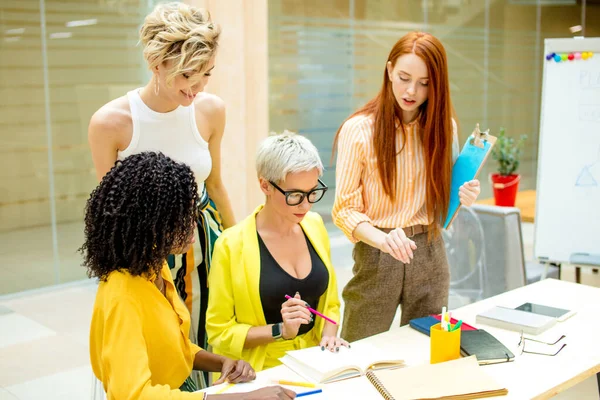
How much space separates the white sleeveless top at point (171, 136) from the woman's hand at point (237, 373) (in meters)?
0.70

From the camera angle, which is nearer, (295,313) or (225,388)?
(225,388)

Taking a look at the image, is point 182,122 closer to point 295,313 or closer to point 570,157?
point 295,313

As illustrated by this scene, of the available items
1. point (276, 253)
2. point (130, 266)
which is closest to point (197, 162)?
point (276, 253)

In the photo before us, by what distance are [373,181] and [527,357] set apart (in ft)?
2.63

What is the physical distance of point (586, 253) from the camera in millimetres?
3881

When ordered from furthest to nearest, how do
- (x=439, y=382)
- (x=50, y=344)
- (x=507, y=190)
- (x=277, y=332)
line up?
(x=507, y=190) < (x=50, y=344) < (x=277, y=332) < (x=439, y=382)

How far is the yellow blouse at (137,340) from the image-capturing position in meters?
1.57

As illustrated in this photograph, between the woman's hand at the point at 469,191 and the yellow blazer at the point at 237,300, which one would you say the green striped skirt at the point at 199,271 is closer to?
the yellow blazer at the point at 237,300

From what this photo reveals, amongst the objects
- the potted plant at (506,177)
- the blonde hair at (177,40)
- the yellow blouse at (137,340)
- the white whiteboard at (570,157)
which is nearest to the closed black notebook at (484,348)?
the yellow blouse at (137,340)

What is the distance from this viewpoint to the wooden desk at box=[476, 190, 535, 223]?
17.7 feet

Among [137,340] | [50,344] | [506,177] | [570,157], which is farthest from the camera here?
[506,177]

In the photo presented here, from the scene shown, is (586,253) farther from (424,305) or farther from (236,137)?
(236,137)

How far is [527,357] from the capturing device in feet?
6.70

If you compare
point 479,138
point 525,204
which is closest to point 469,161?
point 479,138
